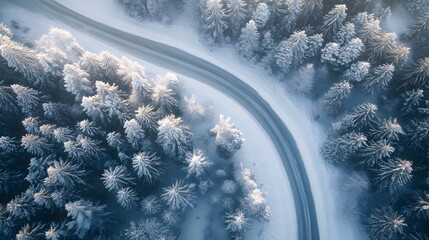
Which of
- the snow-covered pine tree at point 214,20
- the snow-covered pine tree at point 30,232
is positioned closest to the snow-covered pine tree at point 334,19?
the snow-covered pine tree at point 214,20

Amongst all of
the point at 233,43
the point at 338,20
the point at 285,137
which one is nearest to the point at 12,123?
the point at 233,43

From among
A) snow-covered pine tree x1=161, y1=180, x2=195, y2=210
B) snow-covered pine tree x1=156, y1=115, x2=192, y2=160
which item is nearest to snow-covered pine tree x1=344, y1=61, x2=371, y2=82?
snow-covered pine tree x1=156, y1=115, x2=192, y2=160

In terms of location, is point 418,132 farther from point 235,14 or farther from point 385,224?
point 235,14

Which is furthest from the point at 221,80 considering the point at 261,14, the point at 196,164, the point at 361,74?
the point at 361,74

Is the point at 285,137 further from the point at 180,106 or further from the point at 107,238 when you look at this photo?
the point at 107,238

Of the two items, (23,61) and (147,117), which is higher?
(147,117)
